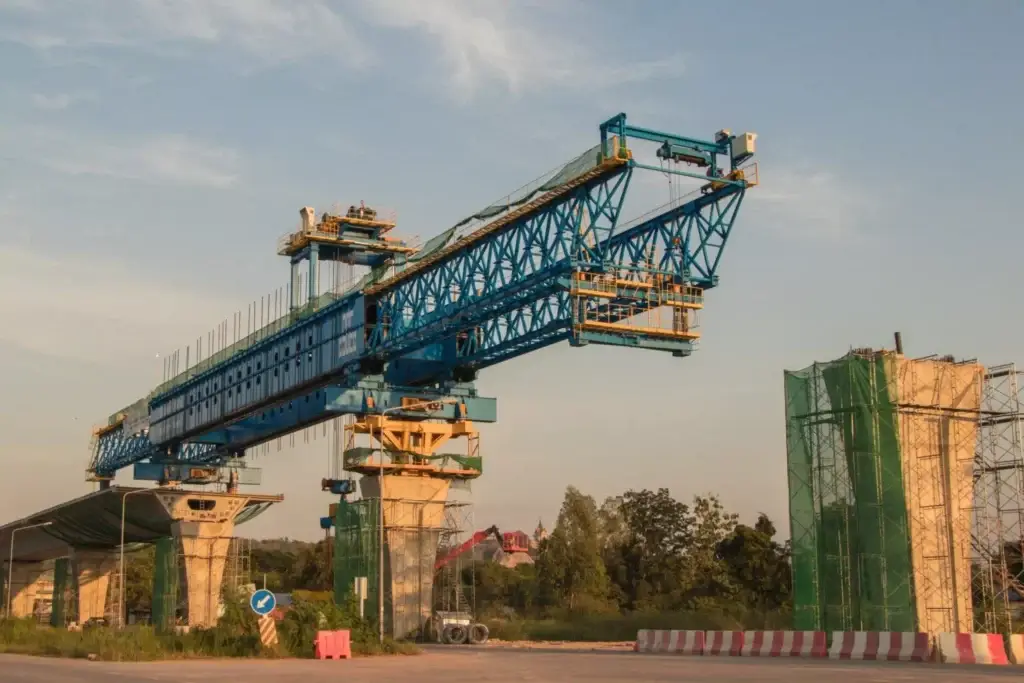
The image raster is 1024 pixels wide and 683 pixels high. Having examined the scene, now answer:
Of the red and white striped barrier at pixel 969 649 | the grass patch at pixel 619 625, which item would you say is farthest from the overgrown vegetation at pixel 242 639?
the grass patch at pixel 619 625

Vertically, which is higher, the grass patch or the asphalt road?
the asphalt road

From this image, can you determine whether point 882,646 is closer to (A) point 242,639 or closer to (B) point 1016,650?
(B) point 1016,650

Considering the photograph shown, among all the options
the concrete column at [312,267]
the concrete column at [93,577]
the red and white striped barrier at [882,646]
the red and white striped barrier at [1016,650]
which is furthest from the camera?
the concrete column at [93,577]

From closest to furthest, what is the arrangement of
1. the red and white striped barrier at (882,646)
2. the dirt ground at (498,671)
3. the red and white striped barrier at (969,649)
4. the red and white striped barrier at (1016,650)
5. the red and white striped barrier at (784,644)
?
the dirt ground at (498,671) → the red and white striped barrier at (969,649) → the red and white striped barrier at (1016,650) → the red and white striped barrier at (882,646) → the red and white striped barrier at (784,644)

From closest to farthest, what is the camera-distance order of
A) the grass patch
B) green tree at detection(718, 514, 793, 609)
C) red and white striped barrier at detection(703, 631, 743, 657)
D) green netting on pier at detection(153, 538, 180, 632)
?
red and white striped barrier at detection(703, 631, 743, 657) → the grass patch → green netting on pier at detection(153, 538, 180, 632) → green tree at detection(718, 514, 793, 609)

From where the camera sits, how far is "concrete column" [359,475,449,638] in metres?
57.0

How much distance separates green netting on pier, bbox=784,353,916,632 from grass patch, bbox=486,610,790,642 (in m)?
12.4

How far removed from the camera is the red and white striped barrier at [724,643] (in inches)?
1698

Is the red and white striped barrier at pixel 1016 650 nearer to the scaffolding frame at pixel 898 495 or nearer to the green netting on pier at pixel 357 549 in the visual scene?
the scaffolding frame at pixel 898 495

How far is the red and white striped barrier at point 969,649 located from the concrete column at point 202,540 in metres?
51.9

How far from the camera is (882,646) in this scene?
38.2m

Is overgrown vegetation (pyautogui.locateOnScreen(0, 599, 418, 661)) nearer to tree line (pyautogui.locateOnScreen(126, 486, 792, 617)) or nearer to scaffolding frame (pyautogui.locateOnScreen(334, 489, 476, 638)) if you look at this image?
scaffolding frame (pyautogui.locateOnScreen(334, 489, 476, 638))

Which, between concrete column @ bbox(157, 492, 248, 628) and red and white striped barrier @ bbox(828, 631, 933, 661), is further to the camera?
concrete column @ bbox(157, 492, 248, 628)

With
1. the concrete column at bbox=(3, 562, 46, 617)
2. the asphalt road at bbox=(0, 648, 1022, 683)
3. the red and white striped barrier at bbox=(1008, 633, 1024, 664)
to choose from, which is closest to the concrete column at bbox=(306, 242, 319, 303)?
the asphalt road at bbox=(0, 648, 1022, 683)
